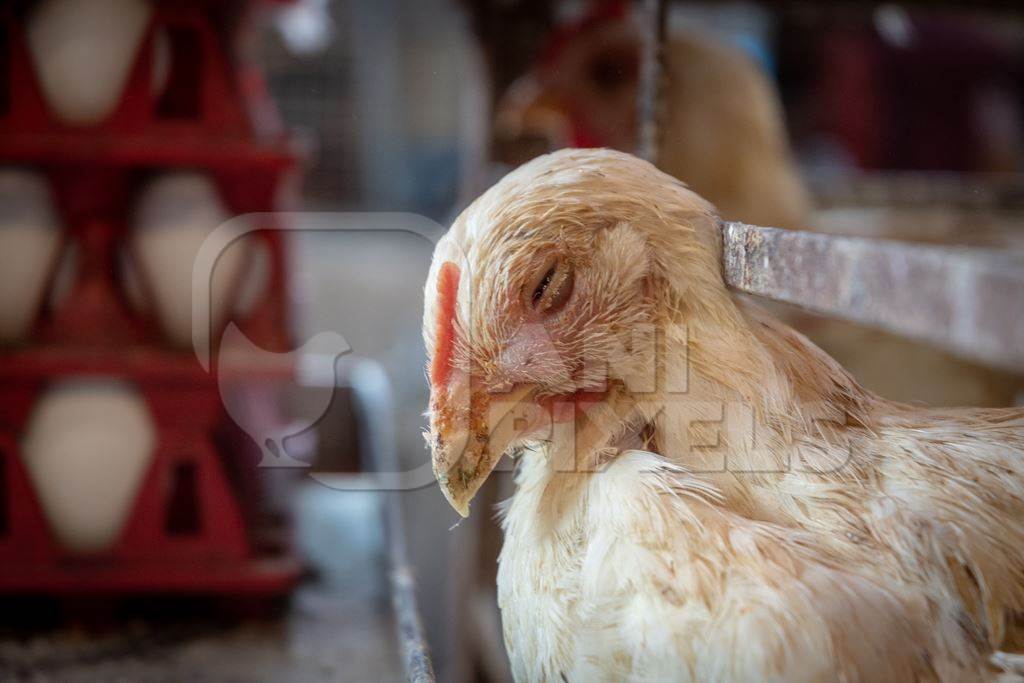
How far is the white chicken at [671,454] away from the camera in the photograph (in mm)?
714

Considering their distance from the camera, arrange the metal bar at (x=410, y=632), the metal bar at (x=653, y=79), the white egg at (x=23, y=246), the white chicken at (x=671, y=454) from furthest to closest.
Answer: the white egg at (x=23, y=246) < the metal bar at (x=653, y=79) < the metal bar at (x=410, y=632) < the white chicken at (x=671, y=454)

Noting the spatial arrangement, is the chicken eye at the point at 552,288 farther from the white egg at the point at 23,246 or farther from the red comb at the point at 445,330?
the white egg at the point at 23,246

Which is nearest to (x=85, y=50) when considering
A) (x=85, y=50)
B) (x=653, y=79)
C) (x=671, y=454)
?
(x=85, y=50)

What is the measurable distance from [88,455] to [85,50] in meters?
0.69

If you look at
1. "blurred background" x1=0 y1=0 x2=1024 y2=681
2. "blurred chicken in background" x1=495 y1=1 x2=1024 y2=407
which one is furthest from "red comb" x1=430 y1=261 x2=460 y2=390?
"blurred chicken in background" x1=495 y1=1 x2=1024 y2=407

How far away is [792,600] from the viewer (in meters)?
0.68

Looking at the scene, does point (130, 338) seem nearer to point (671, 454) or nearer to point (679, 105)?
point (671, 454)

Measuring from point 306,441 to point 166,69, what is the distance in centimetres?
88

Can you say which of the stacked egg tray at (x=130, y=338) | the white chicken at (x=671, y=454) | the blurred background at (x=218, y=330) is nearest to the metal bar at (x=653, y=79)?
the blurred background at (x=218, y=330)

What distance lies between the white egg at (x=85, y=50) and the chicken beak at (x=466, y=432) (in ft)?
3.59

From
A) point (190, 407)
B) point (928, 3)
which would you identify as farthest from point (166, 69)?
point (928, 3)

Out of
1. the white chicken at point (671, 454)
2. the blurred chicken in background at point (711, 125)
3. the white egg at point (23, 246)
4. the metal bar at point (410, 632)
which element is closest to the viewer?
the white chicken at point (671, 454)

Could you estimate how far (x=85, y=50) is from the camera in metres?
1.52

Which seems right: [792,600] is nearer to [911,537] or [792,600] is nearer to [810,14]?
[911,537]
